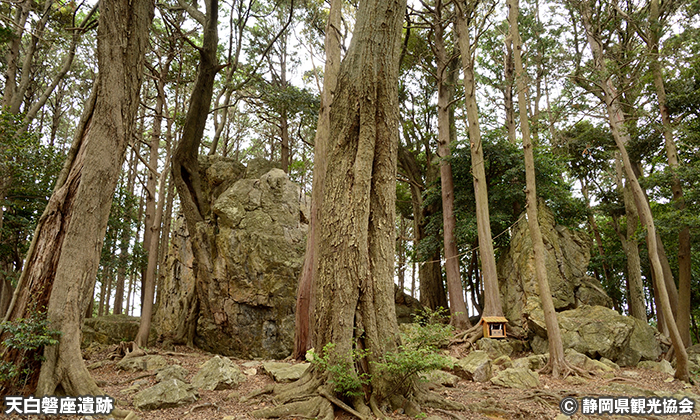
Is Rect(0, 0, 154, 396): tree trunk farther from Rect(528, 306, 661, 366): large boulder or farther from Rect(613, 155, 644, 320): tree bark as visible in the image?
Rect(613, 155, 644, 320): tree bark

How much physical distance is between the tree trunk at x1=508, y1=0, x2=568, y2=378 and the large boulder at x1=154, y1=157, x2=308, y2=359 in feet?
17.5

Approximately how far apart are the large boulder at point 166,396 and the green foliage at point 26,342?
1054 mm

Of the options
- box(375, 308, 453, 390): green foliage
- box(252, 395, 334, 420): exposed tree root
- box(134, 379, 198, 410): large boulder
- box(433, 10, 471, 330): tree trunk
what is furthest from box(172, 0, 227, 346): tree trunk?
box(375, 308, 453, 390): green foliage

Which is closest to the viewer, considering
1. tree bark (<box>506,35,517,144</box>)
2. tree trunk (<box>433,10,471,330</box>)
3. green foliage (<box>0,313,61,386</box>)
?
green foliage (<box>0,313,61,386</box>)

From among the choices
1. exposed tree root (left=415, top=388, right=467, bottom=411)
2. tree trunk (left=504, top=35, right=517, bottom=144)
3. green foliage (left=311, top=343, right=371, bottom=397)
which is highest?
tree trunk (left=504, top=35, right=517, bottom=144)

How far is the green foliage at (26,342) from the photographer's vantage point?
375 cm

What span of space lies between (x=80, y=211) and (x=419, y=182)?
11.4 meters

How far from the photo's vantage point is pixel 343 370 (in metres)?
3.62

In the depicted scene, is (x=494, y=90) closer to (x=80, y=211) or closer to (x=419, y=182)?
(x=419, y=182)

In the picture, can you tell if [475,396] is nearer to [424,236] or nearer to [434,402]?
[434,402]

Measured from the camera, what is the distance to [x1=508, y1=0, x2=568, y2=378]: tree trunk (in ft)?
22.5

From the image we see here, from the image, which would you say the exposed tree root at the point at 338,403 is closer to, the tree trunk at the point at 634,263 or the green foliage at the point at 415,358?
the green foliage at the point at 415,358

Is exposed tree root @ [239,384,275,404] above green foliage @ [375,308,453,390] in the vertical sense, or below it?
below

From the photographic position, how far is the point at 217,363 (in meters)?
5.50
